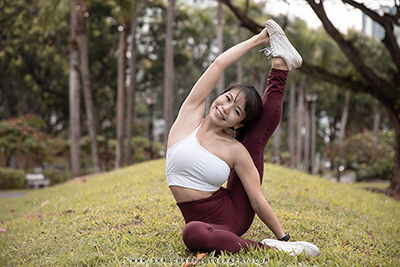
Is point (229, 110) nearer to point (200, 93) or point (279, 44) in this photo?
point (200, 93)

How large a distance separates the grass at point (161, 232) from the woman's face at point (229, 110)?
3.54ft

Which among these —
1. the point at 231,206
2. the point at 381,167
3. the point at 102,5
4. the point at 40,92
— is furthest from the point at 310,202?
the point at 40,92

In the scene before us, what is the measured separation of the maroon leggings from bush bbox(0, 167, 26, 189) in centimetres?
1426

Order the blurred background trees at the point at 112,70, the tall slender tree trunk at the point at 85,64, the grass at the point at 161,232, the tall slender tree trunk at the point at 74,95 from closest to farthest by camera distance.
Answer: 1. the grass at the point at 161,232
2. the tall slender tree trunk at the point at 74,95
3. the tall slender tree trunk at the point at 85,64
4. the blurred background trees at the point at 112,70

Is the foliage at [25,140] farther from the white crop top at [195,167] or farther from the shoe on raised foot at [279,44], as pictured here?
the shoe on raised foot at [279,44]

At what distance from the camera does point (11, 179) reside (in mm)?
15164

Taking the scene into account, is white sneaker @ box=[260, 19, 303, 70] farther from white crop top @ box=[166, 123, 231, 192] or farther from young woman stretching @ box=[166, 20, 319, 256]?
white crop top @ box=[166, 123, 231, 192]

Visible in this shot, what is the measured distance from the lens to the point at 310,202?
5.69m

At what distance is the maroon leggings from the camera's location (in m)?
3.03

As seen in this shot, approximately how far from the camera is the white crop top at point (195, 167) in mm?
2939

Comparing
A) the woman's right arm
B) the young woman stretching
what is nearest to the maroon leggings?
the young woman stretching

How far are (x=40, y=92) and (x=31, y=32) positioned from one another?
160 inches

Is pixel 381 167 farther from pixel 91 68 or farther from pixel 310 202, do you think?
pixel 91 68

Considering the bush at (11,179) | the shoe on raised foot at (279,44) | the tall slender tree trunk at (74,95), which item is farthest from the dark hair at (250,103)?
the bush at (11,179)
